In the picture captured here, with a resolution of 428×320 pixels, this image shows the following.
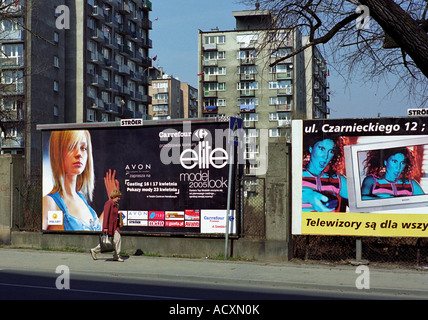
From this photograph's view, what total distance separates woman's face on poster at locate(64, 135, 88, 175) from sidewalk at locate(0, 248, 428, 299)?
98.2 inches

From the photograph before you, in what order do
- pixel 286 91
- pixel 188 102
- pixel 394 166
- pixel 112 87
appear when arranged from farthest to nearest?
1. pixel 188 102
2. pixel 286 91
3. pixel 112 87
4. pixel 394 166

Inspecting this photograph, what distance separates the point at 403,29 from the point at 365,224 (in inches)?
352

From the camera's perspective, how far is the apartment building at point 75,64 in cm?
5991

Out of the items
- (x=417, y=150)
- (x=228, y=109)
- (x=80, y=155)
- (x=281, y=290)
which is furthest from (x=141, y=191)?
(x=228, y=109)

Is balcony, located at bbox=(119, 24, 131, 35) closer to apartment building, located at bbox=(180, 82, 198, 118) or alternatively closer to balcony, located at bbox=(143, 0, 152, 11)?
balcony, located at bbox=(143, 0, 152, 11)

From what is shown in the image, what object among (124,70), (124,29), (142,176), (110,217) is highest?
(124,29)

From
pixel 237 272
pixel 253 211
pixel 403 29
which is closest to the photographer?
pixel 403 29

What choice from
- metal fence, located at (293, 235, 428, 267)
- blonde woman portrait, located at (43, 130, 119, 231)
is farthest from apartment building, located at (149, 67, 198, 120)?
metal fence, located at (293, 235, 428, 267)

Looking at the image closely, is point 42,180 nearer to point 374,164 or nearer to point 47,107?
point 374,164

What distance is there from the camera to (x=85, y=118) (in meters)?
70.2

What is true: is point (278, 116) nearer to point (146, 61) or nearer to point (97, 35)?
point (146, 61)

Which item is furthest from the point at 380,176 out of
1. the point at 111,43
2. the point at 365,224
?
the point at 111,43

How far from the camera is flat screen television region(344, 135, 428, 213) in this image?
44.4 feet

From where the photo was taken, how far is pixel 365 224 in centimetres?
1375
